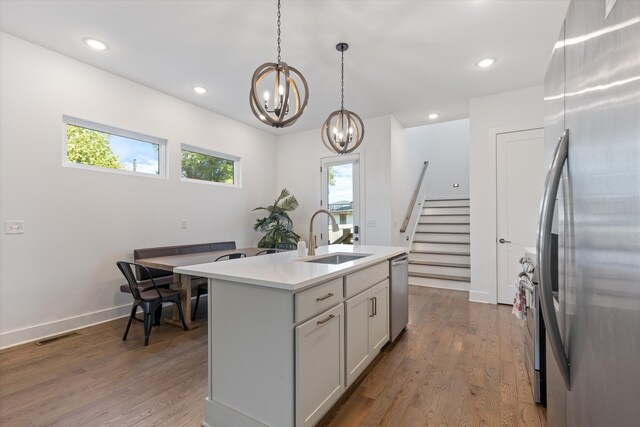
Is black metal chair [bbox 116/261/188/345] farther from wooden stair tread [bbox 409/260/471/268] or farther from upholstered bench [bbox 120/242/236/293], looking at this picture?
wooden stair tread [bbox 409/260/471/268]

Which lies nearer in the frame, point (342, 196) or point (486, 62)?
point (486, 62)

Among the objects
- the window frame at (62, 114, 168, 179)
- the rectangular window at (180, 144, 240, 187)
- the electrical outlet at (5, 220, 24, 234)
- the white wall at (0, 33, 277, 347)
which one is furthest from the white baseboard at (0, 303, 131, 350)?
the rectangular window at (180, 144, 240, 187)

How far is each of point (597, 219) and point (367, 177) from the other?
4.78m

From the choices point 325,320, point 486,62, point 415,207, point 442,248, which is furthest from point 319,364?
point 415,207

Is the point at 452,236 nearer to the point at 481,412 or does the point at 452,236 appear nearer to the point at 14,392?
the point at 481,412

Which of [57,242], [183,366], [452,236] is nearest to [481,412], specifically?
[183,366]

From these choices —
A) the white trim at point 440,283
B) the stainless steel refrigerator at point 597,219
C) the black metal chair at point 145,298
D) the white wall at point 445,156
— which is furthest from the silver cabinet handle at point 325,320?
the white wall at point 445,156

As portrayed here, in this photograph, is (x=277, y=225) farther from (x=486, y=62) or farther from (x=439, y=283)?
(x=486, y=62)

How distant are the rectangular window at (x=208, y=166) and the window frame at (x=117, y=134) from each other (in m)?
0.30

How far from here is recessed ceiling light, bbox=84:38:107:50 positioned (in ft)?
9.93

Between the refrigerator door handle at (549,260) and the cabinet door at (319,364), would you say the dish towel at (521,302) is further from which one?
the refrigerator door handle at (549,260)

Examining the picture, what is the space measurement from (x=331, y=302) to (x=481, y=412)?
3.90 ft

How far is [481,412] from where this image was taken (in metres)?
1.88

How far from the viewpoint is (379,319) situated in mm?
2541
